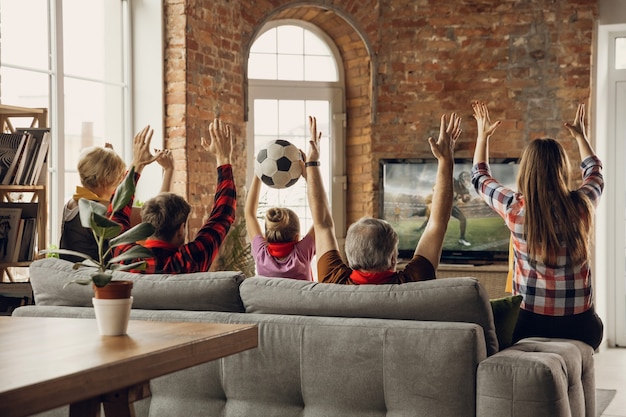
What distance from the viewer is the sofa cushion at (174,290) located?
3020 millimetres

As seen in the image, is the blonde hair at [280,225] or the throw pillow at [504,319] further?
the blonde hair at [280,225]

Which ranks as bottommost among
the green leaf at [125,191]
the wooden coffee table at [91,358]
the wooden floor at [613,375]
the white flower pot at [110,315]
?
the wooden floor at [613,375]

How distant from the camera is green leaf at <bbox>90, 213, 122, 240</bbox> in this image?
2.18 meters

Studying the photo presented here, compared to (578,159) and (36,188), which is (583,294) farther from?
(578,159)

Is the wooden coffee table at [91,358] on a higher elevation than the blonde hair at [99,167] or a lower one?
lower

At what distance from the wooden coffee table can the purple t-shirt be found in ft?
5.36

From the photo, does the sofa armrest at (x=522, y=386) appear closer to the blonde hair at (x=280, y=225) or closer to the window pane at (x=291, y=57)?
the blonde hair at (x=280, y=225)

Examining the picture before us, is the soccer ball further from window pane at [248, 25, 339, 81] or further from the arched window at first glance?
window pane at [248, 25, 339, 81]

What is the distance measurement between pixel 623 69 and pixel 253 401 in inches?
210

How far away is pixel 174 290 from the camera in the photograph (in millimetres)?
3053

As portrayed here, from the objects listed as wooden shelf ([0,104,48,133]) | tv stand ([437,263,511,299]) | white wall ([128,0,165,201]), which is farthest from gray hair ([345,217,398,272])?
tv stand ([437,263,511,299])

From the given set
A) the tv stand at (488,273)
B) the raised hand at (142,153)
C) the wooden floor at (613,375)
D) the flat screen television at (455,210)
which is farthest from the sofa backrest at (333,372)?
the flat screen television at (455,210)

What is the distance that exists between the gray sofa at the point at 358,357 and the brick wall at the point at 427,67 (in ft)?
11.2

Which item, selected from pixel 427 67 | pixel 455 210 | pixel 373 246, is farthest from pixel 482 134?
pixel 427 67
